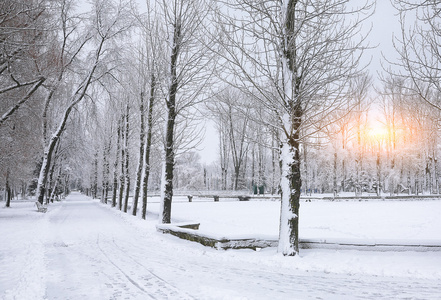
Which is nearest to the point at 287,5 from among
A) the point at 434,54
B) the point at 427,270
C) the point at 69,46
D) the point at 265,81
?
the point at 265,81

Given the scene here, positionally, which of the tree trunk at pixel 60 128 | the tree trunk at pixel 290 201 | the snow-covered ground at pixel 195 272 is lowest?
the snow-covered ground at pixel 195 272

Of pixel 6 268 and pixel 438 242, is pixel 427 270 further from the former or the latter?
pixel 6 268

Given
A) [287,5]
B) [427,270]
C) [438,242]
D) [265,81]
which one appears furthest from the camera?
[265,81]

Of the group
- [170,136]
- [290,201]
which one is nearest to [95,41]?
[170,136]

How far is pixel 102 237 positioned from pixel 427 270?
27.4ft

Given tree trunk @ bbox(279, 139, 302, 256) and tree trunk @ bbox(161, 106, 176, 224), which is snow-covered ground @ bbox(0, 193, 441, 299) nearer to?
tree trunk @ bbox(279, 139, 302, 256)

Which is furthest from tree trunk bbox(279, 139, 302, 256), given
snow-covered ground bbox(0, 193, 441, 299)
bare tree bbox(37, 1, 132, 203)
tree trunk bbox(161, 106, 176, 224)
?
bare tree bbox(37, 1, 132, 203)

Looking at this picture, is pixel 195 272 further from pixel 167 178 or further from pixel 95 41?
pixel 95 41

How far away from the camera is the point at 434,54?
7.95m

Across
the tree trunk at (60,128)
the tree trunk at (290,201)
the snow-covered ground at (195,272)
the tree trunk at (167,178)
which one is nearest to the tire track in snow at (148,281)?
the snow-covered ground at (195,272)

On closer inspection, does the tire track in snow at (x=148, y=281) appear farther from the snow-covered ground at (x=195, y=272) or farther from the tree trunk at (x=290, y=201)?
the tree trunk at (x=290, y=201)

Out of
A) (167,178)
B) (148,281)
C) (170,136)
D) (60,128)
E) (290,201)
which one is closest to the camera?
(148,281)

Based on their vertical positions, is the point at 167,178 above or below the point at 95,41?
below

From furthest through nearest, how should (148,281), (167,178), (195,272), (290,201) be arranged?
(167,178) < (290,201) < (195,272) < (148,281)
